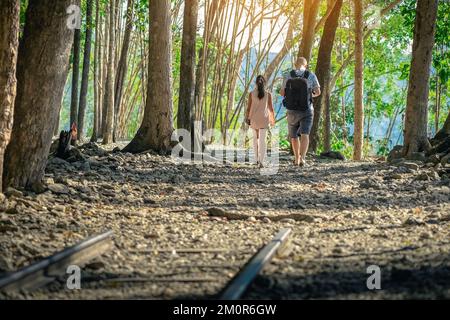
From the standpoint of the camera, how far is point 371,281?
5738 mm

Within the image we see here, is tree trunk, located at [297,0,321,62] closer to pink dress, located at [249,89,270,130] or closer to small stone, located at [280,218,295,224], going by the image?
pink dress, located at [249,89,270,130]

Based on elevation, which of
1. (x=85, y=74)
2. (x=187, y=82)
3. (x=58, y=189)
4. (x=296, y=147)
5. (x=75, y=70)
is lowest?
(x=58, y=189)

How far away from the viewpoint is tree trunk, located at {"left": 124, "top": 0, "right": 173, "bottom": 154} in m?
18.4

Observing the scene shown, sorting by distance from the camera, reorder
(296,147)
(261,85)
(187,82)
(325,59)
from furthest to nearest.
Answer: (325,59) < (187,82) < (296,147) < (261,85)

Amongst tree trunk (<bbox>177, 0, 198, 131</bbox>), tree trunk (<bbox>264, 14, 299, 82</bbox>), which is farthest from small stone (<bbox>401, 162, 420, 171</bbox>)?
tree trunk (<bbox>264, 14, 299, 82</bbox>)

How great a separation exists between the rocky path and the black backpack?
136cm

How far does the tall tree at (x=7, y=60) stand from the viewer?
9297mm

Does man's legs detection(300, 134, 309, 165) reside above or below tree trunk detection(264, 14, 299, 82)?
below

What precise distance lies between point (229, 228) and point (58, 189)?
311 cm

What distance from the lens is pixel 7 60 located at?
933 cm

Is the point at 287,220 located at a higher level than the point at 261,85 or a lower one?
lower

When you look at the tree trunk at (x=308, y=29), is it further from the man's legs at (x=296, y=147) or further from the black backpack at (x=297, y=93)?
the black backpack at (x=297, y=93)

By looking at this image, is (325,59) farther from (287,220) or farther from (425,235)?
(425,235)

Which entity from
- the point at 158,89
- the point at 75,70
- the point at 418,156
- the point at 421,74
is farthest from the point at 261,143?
the point at 75,70
